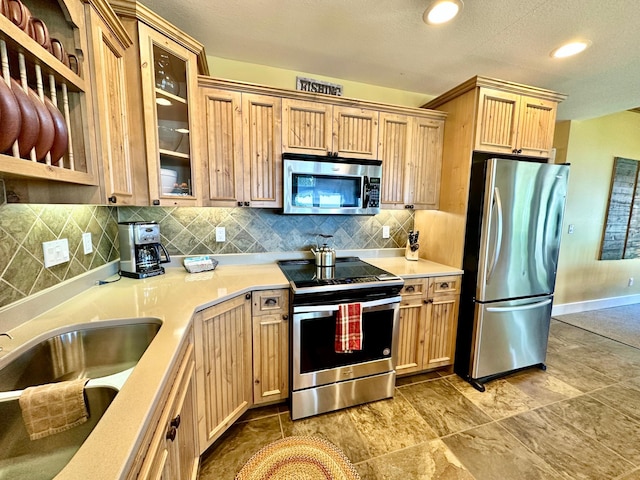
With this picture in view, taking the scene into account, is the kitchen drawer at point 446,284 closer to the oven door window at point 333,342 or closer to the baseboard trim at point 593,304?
the oven door window at point 333,342

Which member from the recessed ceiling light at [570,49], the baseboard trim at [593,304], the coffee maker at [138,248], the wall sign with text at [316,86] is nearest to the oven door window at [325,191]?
the wall sign with text at [316,86]

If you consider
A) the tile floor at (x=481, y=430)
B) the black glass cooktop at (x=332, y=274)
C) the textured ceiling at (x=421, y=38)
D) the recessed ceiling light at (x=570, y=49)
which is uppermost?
→ the textured ceiling at (x=421, y=38)

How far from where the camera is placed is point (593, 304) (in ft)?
12.5

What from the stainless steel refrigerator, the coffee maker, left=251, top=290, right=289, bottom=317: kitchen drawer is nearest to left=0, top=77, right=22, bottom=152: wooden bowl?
the coffee maker

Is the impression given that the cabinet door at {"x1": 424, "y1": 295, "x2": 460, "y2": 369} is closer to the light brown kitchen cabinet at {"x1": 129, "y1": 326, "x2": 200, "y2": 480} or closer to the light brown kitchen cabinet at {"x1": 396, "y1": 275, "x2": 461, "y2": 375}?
the light brown kitchen cabinet at {"x1": 396, "y1": 275, "x2": 461, "y2": 375}

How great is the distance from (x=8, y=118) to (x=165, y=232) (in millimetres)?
1408

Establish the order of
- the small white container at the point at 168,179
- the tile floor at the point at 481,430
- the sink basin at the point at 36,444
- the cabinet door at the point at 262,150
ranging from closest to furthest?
the sink basin at the point at 36,444 → the tile floor at the point at 481,430 → the small white container at the point at 168,179 → the cabinet door at the point at 262,150

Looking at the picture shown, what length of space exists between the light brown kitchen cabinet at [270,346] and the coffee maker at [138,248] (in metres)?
0.80

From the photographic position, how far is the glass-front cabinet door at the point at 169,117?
58.7 inches

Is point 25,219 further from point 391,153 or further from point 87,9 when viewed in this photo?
point 391,153

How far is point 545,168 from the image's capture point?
6.75 feet

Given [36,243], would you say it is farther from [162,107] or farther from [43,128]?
[162,107]

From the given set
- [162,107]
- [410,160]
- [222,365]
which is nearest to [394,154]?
[410,160]

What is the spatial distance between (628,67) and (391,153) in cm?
192
